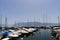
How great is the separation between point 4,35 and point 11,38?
6.04 metres

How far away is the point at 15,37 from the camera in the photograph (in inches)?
1567

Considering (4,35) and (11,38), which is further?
(4,35)

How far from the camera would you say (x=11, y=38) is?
38594 millimetres

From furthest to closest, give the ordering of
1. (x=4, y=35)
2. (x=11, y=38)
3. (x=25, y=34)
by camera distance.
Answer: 1. (x=25, y=34)
2. (x=4, y=35)
3. (x=11, y=38)

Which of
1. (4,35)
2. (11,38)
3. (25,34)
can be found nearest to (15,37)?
Result: (11,38)

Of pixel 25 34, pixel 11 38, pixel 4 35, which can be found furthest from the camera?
pixel 25 34

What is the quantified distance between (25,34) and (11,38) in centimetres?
1600

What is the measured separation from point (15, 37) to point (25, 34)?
14.6 m

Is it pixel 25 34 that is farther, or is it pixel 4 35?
pixel 25 34

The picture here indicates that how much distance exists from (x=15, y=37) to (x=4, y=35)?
569 centimetres

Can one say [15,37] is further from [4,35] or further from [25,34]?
[25,34]

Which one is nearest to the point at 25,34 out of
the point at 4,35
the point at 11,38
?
the point at 4,35

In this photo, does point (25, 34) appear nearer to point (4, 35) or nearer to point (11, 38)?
point (4, 35)

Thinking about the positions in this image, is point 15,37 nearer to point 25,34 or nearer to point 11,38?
point 11,38
